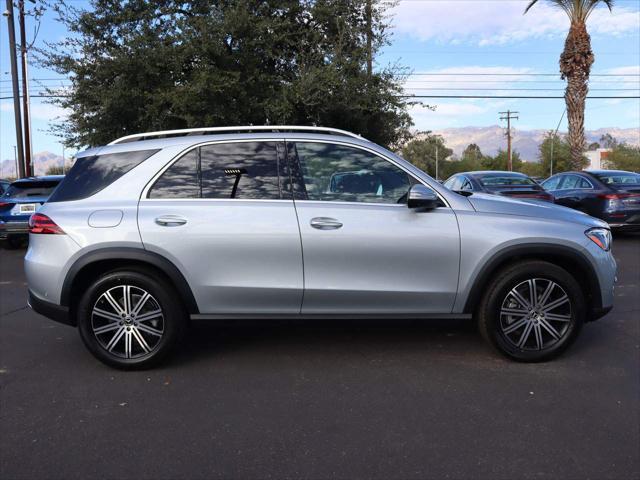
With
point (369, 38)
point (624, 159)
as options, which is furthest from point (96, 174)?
point (624, 159)

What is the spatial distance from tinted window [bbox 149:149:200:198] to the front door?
0.79 m

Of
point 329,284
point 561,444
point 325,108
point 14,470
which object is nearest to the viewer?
point 14,470

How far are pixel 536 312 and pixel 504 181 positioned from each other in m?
7.52

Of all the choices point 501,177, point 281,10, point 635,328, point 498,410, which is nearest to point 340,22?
point 281,10

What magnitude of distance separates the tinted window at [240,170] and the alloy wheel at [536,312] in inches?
78.9

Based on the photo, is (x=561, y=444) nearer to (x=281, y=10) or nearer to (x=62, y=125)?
(x=281, y=10)

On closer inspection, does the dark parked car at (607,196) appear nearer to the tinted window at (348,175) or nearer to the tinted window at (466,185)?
the tinted window at (466,185)

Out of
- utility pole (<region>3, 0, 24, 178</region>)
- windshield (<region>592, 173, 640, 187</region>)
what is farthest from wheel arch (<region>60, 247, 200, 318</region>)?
utility pole (<region>3, 0, 24, 178</region>)

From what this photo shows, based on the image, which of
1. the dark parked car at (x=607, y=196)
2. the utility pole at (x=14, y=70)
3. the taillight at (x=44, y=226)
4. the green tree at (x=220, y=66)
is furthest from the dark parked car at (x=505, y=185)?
the utility pole at (x=14, y=70)

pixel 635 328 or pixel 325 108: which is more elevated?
pixel 325 108

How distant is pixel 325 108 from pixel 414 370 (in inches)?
474

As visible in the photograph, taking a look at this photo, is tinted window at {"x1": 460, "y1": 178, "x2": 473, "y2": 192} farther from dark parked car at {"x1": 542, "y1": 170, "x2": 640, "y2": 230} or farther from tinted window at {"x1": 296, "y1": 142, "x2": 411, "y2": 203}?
tinted window at {"x1": 296, "y1": 142, "x2": 411, "y2": 203}

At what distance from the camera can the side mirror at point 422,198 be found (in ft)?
12.6

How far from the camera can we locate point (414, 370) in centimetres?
403
